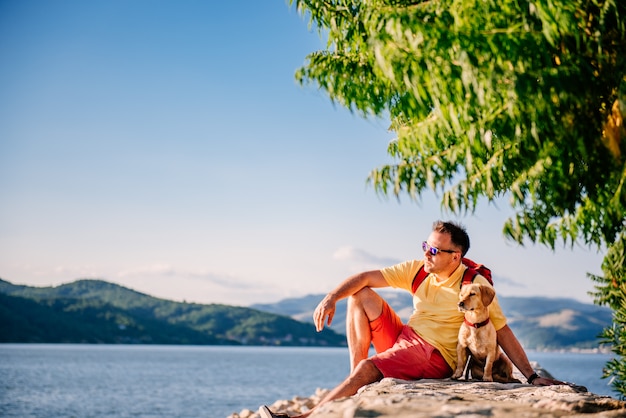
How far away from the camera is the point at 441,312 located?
6852 mm

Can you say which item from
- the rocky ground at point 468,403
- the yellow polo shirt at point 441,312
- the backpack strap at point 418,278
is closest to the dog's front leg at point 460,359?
the yellow polo shirt at point 441,312

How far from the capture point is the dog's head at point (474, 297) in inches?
248

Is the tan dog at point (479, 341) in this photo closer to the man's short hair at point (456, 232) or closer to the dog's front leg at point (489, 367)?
the dog's front leg at point (489, 367)

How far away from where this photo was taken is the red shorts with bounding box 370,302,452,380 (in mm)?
6520

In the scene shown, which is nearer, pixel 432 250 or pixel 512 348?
pixel 432 250

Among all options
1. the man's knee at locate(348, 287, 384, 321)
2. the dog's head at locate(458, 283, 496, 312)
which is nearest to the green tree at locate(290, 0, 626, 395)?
the dog's head at locate(458, 283, 496, 312)

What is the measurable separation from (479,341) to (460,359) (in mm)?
344

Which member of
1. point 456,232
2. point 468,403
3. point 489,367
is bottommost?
point 468,403

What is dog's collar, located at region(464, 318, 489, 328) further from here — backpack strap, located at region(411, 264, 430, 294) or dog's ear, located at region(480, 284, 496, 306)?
backpack strap, located at region(411, 264, 430, 294)

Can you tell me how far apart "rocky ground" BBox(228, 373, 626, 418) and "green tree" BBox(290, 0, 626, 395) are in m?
1.18

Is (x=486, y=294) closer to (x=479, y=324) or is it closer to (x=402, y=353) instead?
(x=479, y=324)

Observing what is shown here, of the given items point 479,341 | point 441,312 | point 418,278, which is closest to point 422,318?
point 441,312

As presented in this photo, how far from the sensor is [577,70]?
447 centimetres

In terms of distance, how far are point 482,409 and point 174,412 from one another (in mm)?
47996
